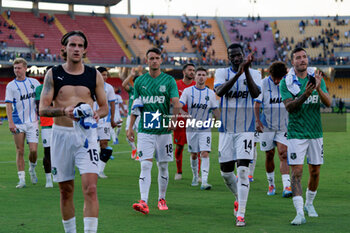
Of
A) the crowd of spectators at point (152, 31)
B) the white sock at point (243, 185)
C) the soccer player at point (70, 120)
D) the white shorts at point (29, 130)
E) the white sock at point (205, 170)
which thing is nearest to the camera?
the soccer player at point (70, 120)

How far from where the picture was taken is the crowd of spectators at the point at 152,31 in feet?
205

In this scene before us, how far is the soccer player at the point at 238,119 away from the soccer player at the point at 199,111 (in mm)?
3456

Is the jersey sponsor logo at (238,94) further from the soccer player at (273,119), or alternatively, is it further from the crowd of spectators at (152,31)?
the crowd of spectators at (152,31)

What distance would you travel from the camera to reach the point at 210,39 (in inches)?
2586

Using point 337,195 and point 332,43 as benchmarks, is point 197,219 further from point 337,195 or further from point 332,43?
point 332,43

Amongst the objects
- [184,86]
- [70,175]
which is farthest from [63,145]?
[184,86]

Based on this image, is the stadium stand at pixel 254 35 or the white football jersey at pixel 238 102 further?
the stadium stand at pixel 254 35

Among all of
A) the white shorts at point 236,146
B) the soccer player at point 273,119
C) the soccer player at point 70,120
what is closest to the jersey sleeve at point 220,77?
the white shorts at point 236,146

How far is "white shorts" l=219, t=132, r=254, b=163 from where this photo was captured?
23.7 ft

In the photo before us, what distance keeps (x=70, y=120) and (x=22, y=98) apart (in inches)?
206

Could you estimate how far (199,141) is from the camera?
11.0 m

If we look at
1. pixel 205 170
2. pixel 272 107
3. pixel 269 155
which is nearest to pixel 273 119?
pixel 272 107

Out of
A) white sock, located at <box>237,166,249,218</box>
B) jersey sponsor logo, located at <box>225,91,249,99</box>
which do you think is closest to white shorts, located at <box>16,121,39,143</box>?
jersey sponsor logo, located at <box>225,91,249,99</box>

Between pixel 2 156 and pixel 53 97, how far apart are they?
12.0 meters
